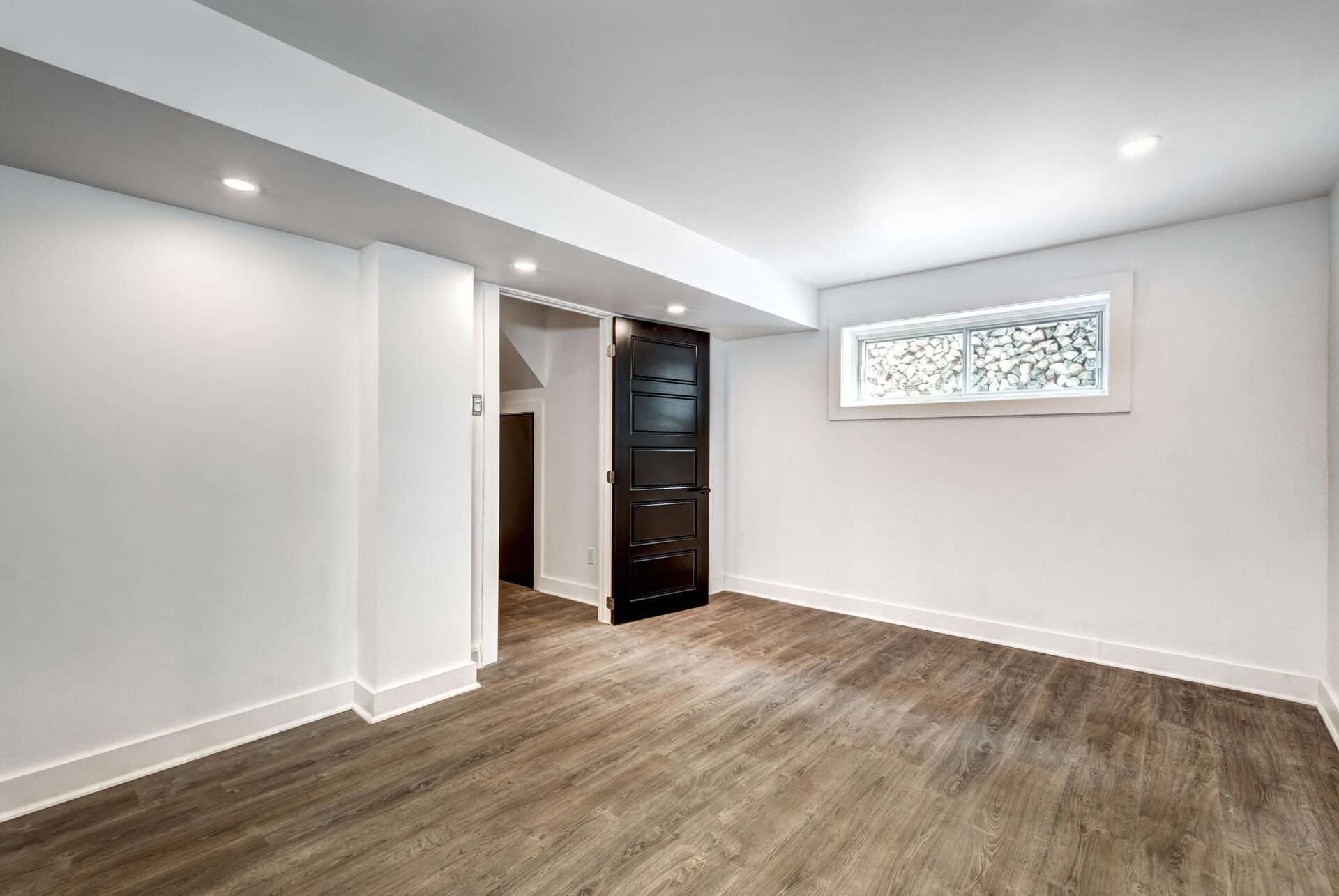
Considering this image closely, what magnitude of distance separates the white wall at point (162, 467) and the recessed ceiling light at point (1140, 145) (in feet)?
11.7

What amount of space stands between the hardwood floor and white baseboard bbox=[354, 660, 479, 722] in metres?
0.08

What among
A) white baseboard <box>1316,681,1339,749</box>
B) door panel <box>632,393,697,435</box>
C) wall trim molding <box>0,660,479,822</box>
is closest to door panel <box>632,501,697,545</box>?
door panel <box>632,393,697,435</box>

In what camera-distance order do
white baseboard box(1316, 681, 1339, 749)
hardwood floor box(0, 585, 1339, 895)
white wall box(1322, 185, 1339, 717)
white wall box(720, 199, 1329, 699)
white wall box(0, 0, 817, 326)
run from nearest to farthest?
white wall box(0, 0, 817, 326), hardwood floor box(0, 585, 1339, 895), white baseboard box(1316, 681, 1339, 749), white wall box(1322, 185, 1339, 717), white wall box(720, 199, 1329, 699)

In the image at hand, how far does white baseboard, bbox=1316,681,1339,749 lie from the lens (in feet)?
8.90

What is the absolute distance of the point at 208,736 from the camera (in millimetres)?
2547

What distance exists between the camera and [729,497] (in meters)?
5.49

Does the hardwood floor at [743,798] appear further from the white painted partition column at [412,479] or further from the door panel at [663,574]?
the door panel at [663,574]

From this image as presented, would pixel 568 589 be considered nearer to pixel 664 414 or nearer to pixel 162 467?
pixel 664 414

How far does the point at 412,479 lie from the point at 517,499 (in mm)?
2609

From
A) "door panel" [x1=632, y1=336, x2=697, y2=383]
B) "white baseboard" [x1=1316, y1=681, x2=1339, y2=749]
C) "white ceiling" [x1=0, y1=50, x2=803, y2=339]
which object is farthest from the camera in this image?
"door panel" [x1=632, y1=336, x2=697, y2=383]

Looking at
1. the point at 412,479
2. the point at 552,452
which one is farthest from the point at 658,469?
the point at 412,479

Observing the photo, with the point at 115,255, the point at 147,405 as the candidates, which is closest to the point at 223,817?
the point at 147,405

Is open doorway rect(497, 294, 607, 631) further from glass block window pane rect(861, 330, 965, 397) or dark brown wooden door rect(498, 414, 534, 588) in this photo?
glass block window pane rect(861, 330, 965, 397)

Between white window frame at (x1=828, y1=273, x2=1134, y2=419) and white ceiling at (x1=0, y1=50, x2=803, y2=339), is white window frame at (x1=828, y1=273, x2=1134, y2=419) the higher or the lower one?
the lower one
